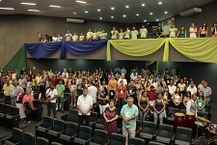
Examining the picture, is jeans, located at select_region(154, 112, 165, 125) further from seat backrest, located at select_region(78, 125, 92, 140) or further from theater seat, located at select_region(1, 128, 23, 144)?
theater seat, located at select_region(1, 128, 23, 144)

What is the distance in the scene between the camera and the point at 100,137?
6.26 m

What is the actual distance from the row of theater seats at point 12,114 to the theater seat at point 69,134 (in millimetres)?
2758

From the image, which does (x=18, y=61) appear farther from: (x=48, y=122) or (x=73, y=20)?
(x=48, y=122)

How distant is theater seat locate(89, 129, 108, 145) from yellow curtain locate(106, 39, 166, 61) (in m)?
6.03

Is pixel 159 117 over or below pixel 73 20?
below

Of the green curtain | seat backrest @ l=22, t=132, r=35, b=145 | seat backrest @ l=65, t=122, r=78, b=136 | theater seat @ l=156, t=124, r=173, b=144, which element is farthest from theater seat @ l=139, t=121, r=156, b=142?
the green curtain

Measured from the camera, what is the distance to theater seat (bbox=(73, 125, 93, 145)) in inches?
250

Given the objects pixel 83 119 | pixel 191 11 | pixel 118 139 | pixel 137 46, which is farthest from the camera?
pixel 191 11

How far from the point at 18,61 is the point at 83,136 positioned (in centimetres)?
1407

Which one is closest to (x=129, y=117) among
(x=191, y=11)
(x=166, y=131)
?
(x=166, y=131)

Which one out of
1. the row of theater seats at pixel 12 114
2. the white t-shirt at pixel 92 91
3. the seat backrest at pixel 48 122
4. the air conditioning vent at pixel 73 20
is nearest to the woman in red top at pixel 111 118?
the seat backrest at pixel 48 122

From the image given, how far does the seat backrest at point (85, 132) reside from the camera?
257 inches

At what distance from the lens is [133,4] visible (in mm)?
15320

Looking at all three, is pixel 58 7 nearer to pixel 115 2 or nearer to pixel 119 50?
pixel 115 2
